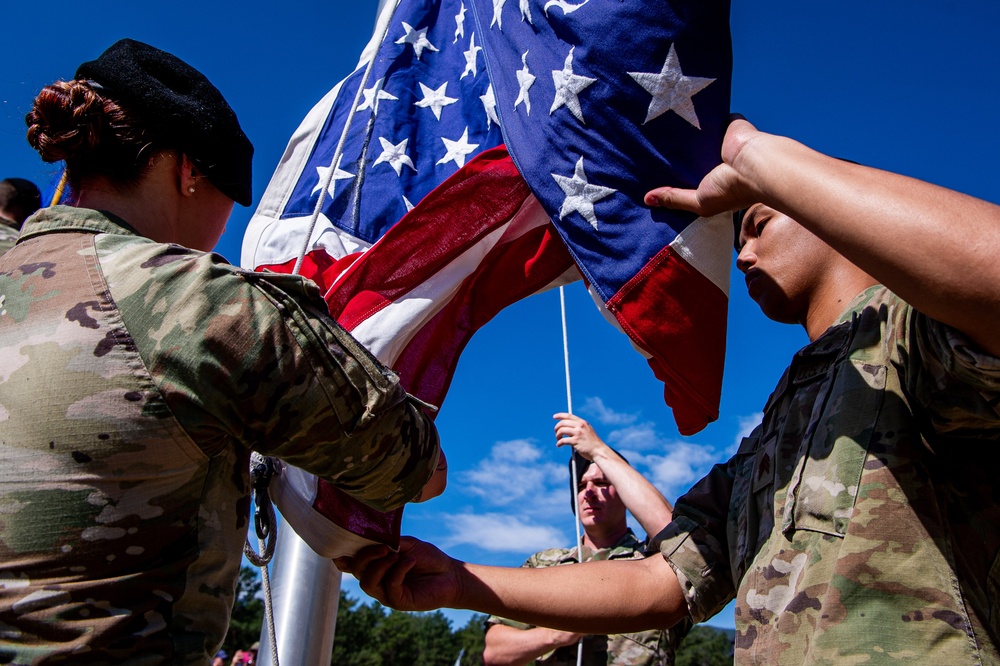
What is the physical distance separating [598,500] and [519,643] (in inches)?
41.3

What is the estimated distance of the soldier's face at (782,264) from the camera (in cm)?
243

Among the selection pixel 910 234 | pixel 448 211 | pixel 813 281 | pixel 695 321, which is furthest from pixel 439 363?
pixel 910 234

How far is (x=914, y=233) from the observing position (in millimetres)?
1483

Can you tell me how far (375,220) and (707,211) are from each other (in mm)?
1392

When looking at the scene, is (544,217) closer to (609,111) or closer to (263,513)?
(609,111)

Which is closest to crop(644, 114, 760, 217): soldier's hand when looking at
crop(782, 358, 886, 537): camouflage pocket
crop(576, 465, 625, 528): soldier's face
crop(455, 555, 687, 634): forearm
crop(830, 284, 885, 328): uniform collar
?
crop(830, 284, 885, 328): uniform collar

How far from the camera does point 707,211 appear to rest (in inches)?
97.0

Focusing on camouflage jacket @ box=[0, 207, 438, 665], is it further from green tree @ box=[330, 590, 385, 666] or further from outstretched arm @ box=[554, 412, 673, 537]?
green tree @ box=[330, 590, 385, 666]

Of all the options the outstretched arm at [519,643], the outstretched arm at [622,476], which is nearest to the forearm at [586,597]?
the outstretched arm at [622,476]

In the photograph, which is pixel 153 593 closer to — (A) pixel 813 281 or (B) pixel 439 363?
(B) pixel 439 363

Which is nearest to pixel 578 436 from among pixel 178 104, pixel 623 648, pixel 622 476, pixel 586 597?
pixel 622 476

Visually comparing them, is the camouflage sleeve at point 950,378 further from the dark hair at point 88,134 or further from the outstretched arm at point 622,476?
the dark hair at point 88,134

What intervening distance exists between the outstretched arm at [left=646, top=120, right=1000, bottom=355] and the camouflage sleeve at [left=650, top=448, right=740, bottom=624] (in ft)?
3.13

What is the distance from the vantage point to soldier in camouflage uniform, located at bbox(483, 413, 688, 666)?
4293 mm
